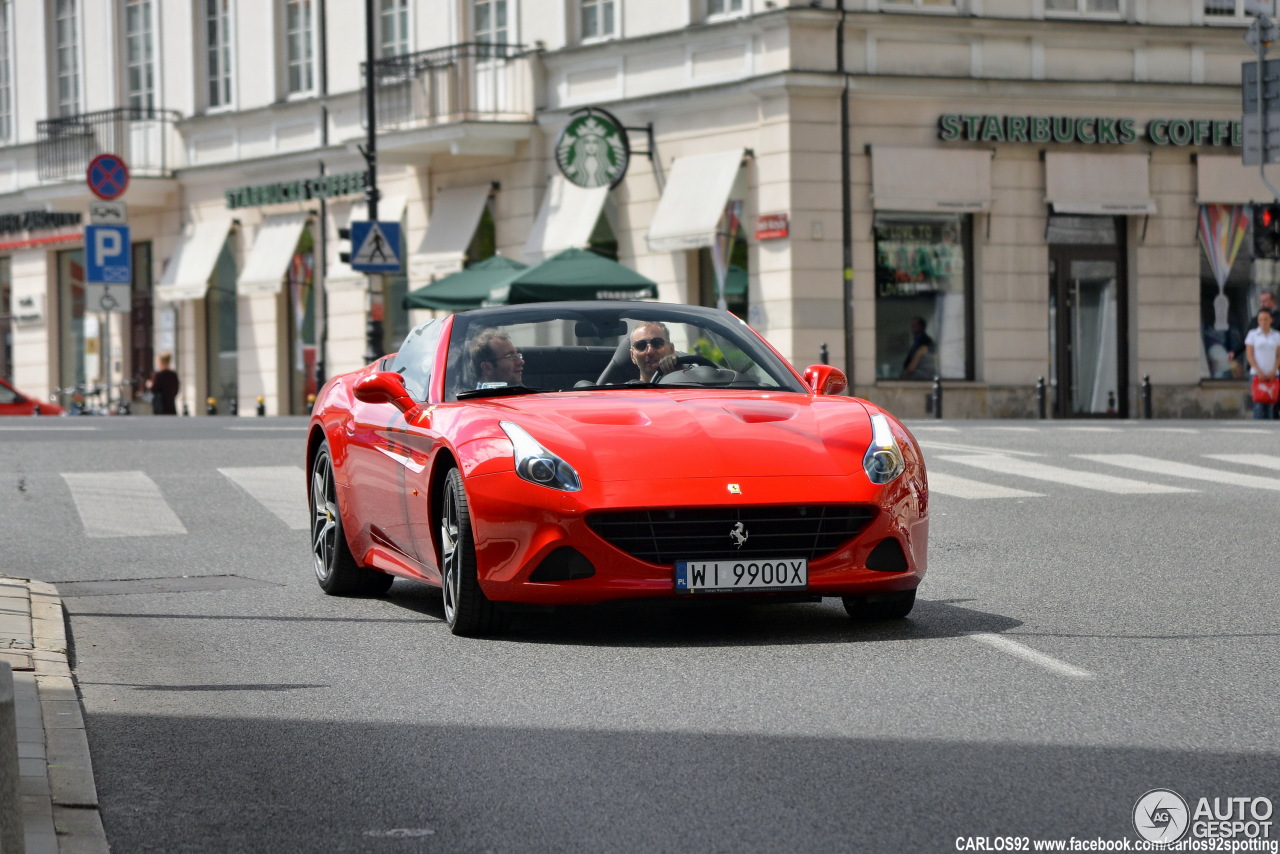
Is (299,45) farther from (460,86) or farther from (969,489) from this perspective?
(969,489)

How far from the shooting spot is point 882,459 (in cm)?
823

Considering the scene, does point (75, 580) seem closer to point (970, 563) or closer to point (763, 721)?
point (970, 563)

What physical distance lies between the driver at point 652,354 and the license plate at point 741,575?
144cm

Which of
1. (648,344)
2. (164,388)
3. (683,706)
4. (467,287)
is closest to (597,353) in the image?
(648,344)

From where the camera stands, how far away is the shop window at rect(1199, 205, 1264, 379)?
34.4 m

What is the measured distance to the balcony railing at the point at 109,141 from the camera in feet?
145

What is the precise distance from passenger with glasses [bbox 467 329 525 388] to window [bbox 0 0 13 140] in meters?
41.6

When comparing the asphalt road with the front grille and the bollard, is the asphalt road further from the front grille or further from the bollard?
the bollard

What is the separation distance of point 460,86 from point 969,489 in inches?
873

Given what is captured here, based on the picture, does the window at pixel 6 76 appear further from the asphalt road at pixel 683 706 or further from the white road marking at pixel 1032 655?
the white road marking at pixel 1032 655

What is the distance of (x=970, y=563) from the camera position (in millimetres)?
11188

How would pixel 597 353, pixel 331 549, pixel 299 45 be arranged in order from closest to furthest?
pixel 597 353 → pixel 331 549 → pixel 299 45

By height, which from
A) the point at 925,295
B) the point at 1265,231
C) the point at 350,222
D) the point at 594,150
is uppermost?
the point at 594,150

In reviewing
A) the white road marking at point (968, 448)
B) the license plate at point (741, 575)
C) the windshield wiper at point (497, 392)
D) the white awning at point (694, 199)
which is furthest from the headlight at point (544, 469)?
the white awning at point (694, 199)
